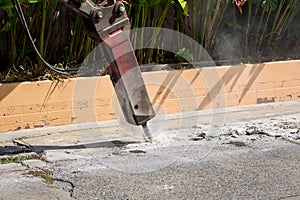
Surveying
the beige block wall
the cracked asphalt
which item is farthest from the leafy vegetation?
the cracked asphalt

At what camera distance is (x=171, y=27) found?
323 inches

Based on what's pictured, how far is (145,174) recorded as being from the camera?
4977 mm

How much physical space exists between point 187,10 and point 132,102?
248 centimetres

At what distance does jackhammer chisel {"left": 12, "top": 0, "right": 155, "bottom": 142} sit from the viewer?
5293mm

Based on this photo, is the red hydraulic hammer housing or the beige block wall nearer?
the red hydraulic hammer housing

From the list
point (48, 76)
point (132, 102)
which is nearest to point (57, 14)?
point (48, 76)

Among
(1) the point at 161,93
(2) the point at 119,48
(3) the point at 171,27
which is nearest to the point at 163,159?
(2) the point at 119,48

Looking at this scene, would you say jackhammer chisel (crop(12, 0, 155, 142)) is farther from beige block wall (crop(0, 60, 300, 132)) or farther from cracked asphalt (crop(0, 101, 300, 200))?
beige block wall (crop(0, 60, 300, 132))

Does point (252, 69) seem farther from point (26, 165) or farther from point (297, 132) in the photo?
point (26, 165)

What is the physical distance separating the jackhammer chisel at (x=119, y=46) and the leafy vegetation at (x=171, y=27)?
1.32 m

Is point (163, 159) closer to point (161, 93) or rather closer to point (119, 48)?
point (119, 48)

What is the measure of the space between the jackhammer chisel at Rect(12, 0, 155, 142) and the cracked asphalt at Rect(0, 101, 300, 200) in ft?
1.46

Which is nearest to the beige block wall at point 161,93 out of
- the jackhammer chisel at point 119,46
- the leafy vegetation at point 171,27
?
the leafy vegetation at point 171,27

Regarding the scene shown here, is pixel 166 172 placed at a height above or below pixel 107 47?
below
